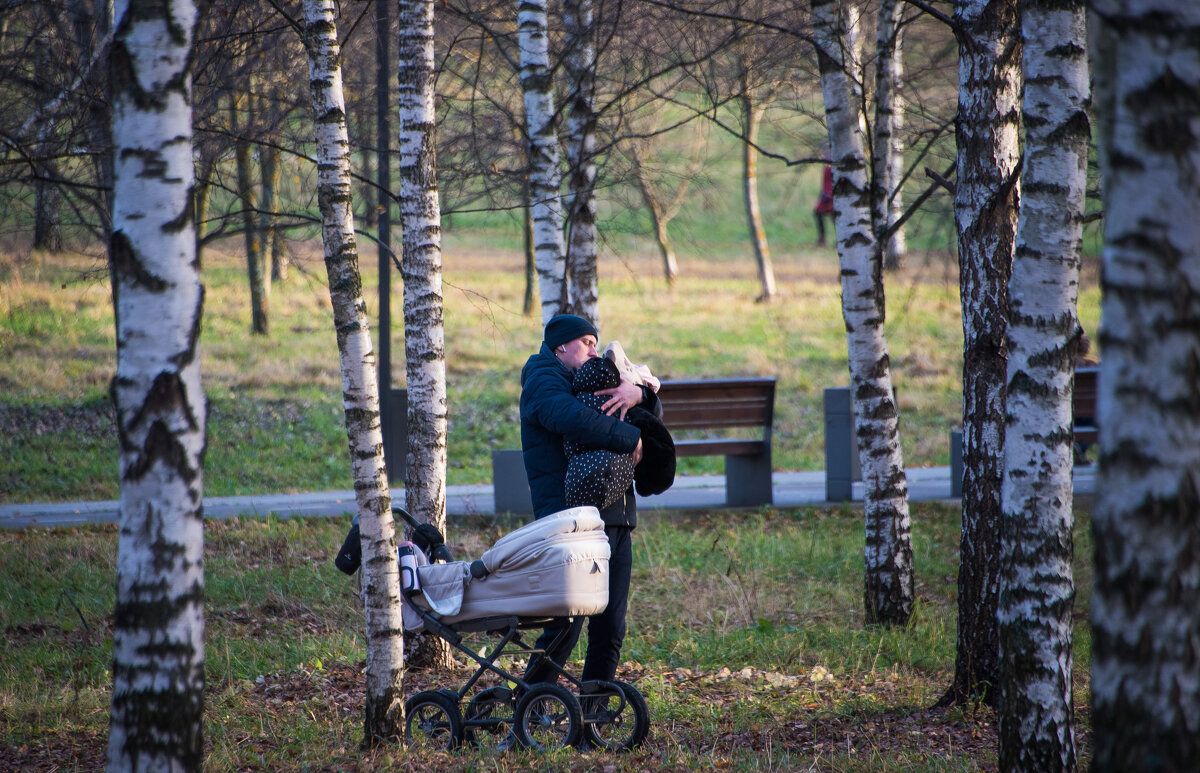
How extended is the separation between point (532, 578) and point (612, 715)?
2.58 ft

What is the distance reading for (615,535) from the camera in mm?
4637

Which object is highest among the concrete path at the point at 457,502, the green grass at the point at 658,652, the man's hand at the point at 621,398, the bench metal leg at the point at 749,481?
the man's hand at the point at 621,398

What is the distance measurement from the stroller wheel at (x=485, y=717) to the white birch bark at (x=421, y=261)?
130cm

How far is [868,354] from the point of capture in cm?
646

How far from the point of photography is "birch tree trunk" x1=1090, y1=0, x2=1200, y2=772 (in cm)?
209

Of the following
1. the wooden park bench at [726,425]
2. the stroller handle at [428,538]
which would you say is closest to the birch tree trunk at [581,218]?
the wooden park bench at [726,425]

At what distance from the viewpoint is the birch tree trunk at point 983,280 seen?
4770 mm

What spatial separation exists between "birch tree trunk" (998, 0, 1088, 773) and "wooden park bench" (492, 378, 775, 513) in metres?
5.89

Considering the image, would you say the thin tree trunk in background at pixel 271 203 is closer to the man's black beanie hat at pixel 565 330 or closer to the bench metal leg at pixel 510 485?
the bench metal leg at pixel 510 485

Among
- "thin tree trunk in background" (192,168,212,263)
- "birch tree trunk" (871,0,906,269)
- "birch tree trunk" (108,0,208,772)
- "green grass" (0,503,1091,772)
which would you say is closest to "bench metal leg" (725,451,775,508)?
"green grass" (0,503,1091,772)

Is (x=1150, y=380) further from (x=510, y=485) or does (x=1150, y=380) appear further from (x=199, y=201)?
(x=199, y=201)

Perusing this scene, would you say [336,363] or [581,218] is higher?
[581,218]

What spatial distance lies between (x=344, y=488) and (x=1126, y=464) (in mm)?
10744

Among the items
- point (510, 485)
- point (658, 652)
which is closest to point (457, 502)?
point (510, 485)
